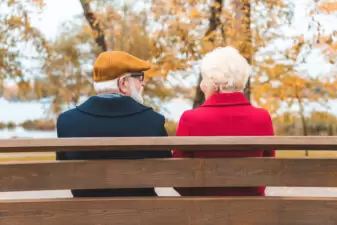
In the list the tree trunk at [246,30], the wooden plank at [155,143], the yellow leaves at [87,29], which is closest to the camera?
the wooden plank at [155,143]

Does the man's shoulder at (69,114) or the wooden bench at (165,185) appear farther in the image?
the man's shoulder at (69,114)

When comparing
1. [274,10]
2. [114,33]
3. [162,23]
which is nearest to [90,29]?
[114,33]

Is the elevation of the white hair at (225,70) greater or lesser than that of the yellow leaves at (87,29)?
greater

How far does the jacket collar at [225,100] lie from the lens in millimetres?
3232

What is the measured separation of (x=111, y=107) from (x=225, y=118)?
1.90 feet

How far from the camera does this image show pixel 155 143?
2.95 meters

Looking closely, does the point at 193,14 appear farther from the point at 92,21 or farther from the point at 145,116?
the point at 145,116

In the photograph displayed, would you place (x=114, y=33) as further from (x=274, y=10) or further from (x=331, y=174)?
(x=331, y=174)

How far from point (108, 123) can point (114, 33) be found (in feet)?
28.4

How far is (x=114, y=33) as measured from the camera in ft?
38.2

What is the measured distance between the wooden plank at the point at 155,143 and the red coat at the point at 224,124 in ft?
0.62

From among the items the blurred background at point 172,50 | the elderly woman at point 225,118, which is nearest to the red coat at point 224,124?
the elderly woman at point 225,118

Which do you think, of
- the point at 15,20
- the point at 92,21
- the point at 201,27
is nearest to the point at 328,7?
the point at 201,27

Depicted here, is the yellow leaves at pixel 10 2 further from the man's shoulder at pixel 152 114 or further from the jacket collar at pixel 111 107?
the man's shoulder at pixel 152 114
